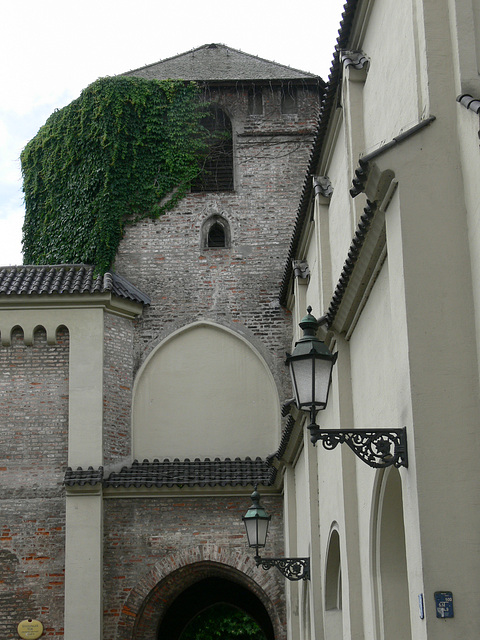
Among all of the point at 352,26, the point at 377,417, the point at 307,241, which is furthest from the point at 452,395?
the point at 307,241

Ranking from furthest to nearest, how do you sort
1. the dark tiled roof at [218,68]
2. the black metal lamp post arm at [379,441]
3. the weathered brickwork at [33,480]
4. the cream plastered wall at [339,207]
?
the dark tiled roof at [218,68] < the weathered brickwork at [33,480] < the cream plastered wall at [339,207] < the black metal lamp post arm at [379,441]

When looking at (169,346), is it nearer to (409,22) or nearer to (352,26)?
(352,26)

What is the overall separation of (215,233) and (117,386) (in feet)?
13.5

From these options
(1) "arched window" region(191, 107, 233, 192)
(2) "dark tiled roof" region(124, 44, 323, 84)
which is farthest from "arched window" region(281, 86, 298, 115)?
(1) "arched window" region(191, 107, 233, 192)

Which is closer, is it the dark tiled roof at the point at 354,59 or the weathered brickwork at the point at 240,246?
the dark tiled roof at the point at 354,59

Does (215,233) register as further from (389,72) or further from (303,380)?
(303,380)

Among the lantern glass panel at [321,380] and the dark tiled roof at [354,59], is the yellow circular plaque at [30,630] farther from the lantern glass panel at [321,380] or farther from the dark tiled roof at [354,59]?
the lantern glass panel at [321,380]

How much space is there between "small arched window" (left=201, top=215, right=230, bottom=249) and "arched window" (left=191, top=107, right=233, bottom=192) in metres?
0.73

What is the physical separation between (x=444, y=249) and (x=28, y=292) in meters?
13.4

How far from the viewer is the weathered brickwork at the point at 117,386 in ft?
63.7

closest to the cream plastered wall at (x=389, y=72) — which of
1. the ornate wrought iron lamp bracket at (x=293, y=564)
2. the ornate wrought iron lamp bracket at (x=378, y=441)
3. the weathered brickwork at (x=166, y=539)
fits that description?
the ornate wrought iron lamp bracket at (x=378, y=441)

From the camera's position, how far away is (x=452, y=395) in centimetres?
707

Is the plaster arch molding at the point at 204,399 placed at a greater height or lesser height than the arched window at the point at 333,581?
greater

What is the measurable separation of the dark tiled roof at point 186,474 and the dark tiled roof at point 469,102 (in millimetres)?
11945
